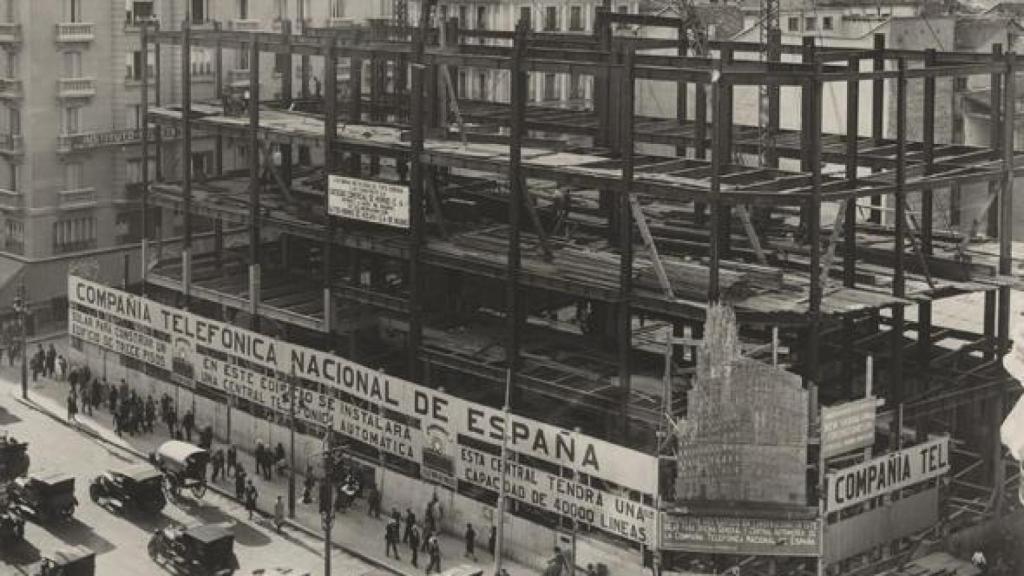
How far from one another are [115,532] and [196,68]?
42.9 m

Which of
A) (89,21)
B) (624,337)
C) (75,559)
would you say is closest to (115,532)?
(75,559)

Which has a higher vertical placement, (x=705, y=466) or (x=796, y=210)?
(x=796, y=210)

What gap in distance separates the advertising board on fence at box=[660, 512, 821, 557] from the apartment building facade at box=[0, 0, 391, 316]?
137 ft

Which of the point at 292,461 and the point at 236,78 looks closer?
the point at 292,461

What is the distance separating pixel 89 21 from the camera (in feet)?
292

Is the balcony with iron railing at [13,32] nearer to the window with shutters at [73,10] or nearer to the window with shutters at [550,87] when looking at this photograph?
the window with shutters at [73,10]

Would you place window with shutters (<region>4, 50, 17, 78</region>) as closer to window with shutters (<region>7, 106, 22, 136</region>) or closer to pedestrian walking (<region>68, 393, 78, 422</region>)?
window with shutters (<region>7, 106, 22, 136</region>)

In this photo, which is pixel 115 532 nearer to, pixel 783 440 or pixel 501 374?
pixel 501 374

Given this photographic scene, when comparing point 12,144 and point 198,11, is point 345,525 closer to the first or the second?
point 12,144

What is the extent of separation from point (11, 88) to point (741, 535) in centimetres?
5488

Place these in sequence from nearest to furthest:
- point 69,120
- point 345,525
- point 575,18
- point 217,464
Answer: point 345,525 → point 217,464 → point 69,120 → point 575,18

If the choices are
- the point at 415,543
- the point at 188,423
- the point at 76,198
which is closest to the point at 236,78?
the point at 76,198

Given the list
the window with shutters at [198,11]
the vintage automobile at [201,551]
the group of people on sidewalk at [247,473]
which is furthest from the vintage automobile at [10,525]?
the window with shutters at [198,11]

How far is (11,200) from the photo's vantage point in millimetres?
87688
